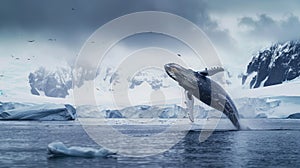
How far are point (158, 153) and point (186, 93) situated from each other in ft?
164

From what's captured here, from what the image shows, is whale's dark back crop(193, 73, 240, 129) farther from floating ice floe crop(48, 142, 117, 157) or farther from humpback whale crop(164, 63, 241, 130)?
floating ice floe crop(48, 142, 117, 157)

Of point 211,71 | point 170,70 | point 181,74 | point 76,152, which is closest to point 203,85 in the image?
point 211,71

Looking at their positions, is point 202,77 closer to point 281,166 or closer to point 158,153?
point 158,153

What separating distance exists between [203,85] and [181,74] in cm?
691

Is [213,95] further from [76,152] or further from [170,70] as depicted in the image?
[76,152]

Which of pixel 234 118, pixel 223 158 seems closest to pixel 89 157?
pixel 223 158

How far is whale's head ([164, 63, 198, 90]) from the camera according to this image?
85938 millimetres

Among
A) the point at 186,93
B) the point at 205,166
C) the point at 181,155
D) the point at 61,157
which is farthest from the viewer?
the point at 186,93

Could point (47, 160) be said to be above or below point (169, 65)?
below

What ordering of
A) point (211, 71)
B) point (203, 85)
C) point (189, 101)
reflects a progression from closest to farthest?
1. point (203, 85)
2. point (211, 71)
3. point (189, 101)

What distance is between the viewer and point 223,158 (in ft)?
170

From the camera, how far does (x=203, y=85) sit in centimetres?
9144

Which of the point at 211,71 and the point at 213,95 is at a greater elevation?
the point at 211,71

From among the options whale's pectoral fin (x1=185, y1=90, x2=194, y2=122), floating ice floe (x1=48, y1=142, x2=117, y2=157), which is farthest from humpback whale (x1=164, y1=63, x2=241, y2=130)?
floating ice floe (x1=48, y1=142, x2=117, y2=157)
